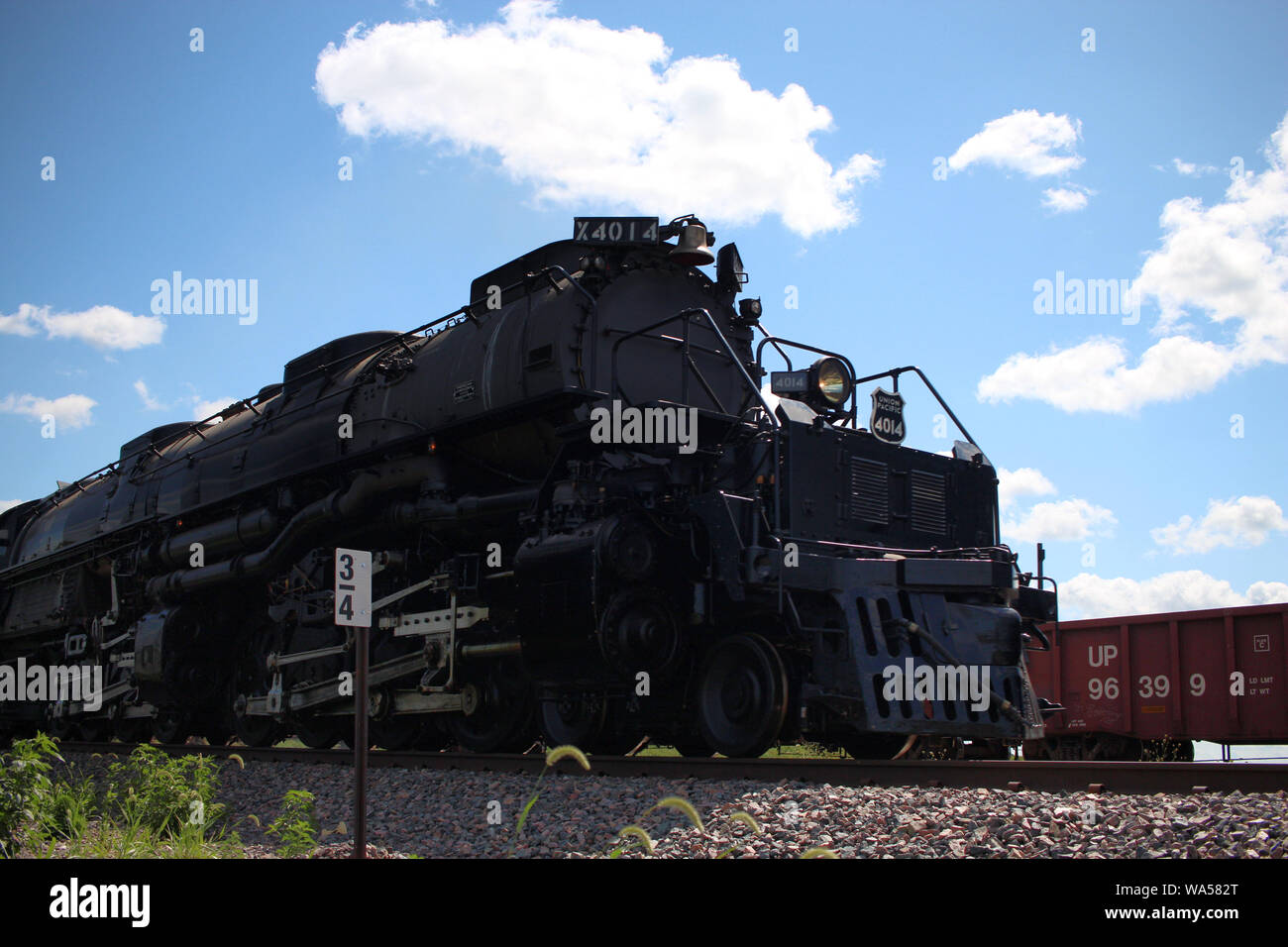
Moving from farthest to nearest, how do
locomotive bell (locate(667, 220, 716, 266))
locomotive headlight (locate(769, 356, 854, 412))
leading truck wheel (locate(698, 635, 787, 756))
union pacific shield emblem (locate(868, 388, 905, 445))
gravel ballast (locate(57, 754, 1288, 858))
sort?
locomotive bell (locate(667, 220, 716, 266)), union pacific shield emblem (locate(868, 388, 905, 445)), locomotive headlight (locate(769, 356, 854, 412)), leading truck wheel (locate(698, 635, 787, 756)), gravel ballast (locate(57, 754, 1288, 858))

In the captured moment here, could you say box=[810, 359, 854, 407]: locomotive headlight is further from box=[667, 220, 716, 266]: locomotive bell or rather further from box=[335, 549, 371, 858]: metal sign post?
box=[335, 549, 371, 858]: metal sign post

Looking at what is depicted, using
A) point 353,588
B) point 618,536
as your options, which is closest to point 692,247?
point 618,536

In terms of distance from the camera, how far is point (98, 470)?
19766mm

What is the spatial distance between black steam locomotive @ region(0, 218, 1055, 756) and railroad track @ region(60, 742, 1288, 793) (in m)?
0.51

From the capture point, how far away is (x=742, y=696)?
8.55 m

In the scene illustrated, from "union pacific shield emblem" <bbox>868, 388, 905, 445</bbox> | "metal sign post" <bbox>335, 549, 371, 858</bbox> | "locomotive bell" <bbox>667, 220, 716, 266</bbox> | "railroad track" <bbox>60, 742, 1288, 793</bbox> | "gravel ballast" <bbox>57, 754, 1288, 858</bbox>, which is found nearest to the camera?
"gravel ballast" <bbox>57, 754, 1288, 858</bbox>

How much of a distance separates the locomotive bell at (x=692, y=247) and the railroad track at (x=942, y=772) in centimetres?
454

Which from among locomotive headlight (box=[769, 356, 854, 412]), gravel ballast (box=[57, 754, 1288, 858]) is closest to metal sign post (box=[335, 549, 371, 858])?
gravel ballast (box=[57, 754, 1288, 858])

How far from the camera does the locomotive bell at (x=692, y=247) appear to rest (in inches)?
396

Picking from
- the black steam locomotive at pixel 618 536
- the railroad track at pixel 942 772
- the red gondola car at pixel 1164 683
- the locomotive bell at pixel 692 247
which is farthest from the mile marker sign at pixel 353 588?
the red gondola car at pixel 1164 683

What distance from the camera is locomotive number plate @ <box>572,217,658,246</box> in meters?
9.81
